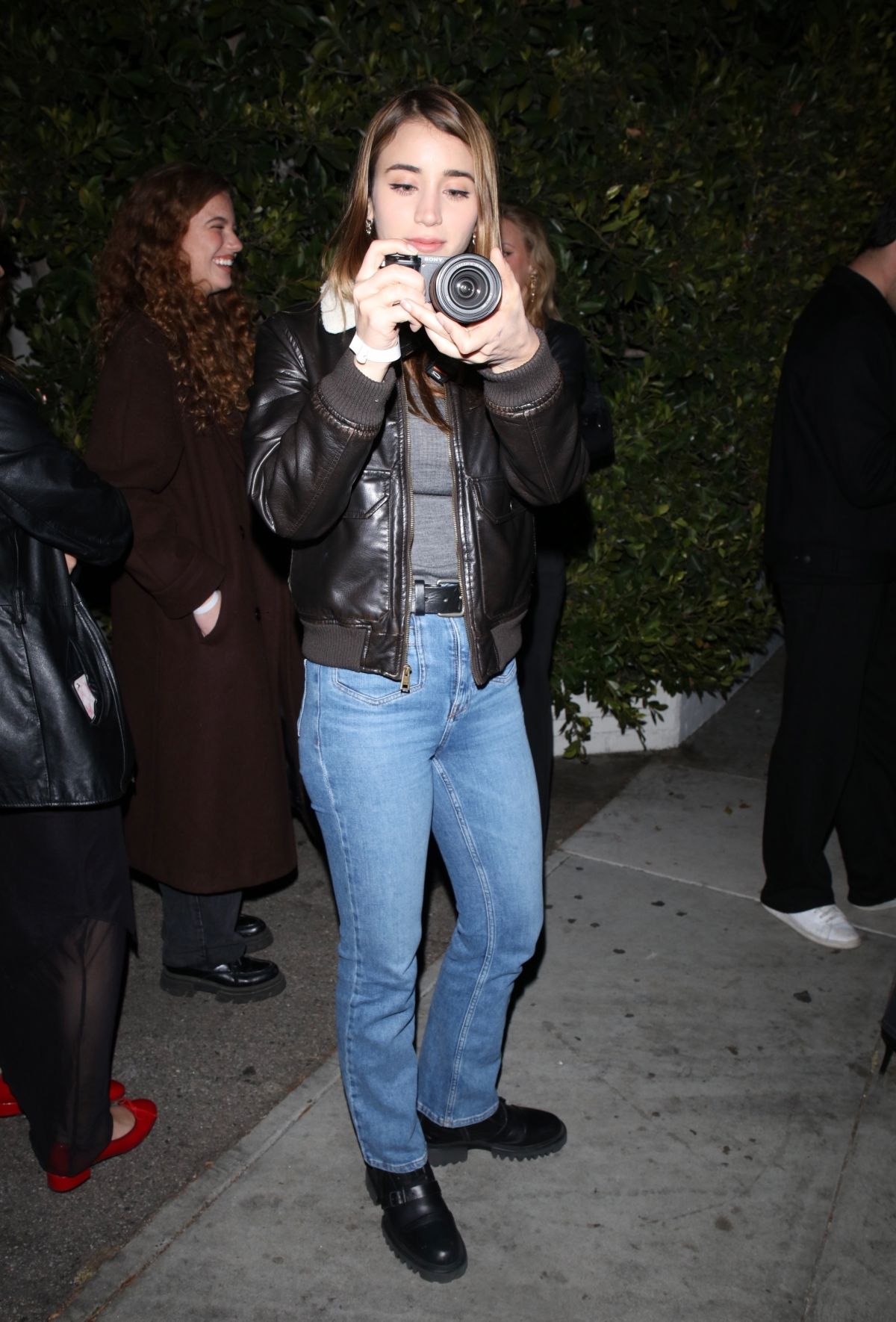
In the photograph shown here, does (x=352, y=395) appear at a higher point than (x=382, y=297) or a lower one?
lower

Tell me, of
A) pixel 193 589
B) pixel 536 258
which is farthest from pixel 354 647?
pixel 536 258

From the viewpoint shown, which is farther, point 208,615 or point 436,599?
point 208,615

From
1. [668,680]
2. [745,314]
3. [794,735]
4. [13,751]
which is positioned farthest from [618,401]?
[13,751]

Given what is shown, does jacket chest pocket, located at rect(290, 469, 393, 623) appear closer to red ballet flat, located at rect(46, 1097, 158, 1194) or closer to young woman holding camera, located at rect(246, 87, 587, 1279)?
young woman holding camera, located at rect(246, 87, 587, 1279)

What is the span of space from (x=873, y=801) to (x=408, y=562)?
239cm

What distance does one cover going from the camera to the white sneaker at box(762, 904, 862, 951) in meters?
3.76

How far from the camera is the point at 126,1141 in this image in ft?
9.46

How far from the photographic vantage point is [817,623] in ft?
11.9

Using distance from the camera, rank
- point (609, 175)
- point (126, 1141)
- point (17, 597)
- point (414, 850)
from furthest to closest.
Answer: point (609, 175) < point (126, 1141) < point (17, 597) < point (414, 850)

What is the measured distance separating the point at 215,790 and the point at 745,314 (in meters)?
3.16

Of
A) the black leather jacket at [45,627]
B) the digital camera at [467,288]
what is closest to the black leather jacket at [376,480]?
the digital camera at [467,288]

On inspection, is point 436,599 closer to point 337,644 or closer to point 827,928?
point 337,644

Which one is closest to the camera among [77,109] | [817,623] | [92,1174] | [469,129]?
[469,129]

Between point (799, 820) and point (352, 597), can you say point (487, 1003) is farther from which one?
point (799, 820)
